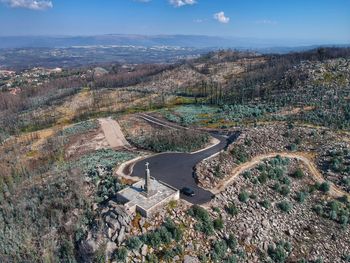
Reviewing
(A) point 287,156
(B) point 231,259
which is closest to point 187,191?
(B) point 231,259

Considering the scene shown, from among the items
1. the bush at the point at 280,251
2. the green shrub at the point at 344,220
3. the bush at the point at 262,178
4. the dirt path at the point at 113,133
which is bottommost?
the bush at the point at 280,251

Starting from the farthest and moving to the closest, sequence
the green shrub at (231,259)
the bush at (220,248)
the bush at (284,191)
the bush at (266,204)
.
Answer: the bush at (284,191)
the bush at (266,204)
the bush at (220,248)
the green shrub at (231,259)

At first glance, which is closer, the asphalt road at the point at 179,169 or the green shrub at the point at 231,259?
the green shrub at the point at 231,259

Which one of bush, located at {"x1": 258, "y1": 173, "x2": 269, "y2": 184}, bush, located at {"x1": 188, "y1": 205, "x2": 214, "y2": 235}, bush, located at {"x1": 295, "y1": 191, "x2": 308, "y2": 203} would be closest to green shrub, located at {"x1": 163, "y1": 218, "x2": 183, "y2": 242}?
bush, located at {"x1": 188, "y1": 205, "x2": 214, "y2": 235}

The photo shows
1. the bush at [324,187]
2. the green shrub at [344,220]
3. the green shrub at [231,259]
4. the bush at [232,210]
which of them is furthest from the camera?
the bush at [324,187]

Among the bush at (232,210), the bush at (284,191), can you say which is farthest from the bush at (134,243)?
the bush at (284,191)

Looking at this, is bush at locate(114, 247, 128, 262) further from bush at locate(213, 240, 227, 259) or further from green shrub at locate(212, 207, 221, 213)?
green shrub at locate(212, 207, 221, 213)

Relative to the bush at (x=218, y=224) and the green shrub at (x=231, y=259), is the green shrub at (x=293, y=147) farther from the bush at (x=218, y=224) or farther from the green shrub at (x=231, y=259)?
the green shrub at (x=231, y=259)

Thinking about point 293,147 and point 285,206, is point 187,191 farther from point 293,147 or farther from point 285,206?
point 293,147
